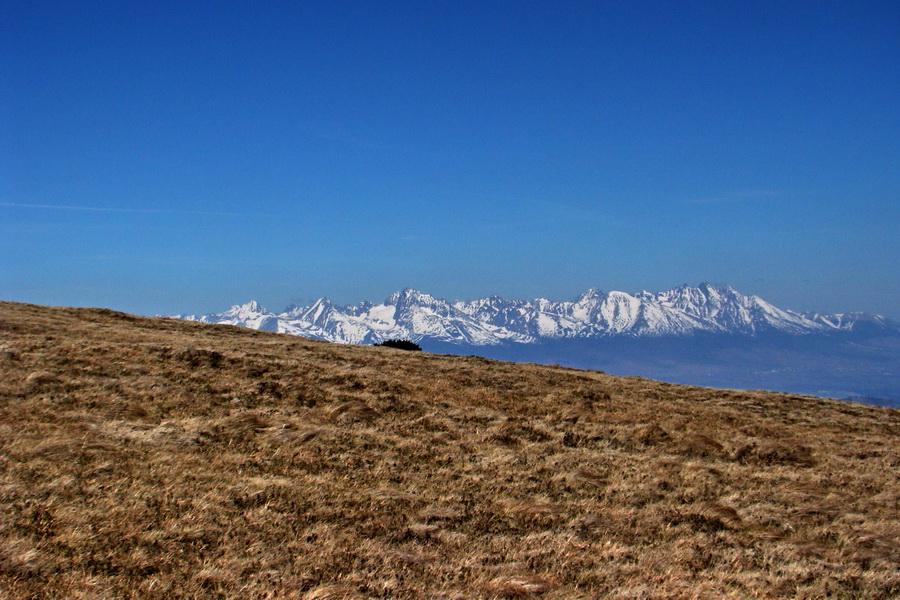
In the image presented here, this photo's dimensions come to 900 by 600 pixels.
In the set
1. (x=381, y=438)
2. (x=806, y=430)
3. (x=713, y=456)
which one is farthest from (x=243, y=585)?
(x=806, y=430)

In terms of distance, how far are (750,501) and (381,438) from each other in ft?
37.1

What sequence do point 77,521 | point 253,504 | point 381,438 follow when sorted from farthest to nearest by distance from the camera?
point 381,438 < point 253,504 < point 77,521

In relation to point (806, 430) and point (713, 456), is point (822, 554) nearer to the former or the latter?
point (713, 456)

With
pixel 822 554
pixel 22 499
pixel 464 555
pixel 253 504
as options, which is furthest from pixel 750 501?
pixel 22 499

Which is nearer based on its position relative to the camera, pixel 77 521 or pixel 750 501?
pixel 77 521

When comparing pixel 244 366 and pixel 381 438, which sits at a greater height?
pixel 244 366

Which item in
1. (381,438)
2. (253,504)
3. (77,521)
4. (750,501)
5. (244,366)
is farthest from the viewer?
(244,366)

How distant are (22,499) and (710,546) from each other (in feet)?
48.8

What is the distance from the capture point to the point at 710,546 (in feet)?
47.4

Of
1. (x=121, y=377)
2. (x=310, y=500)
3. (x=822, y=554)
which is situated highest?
(x=121, y=377)

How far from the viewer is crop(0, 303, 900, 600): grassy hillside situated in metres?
11.5

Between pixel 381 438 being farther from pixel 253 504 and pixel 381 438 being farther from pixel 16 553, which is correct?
pixel 16 553

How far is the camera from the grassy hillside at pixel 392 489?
1149 centimetres

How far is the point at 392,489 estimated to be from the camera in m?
16.2
